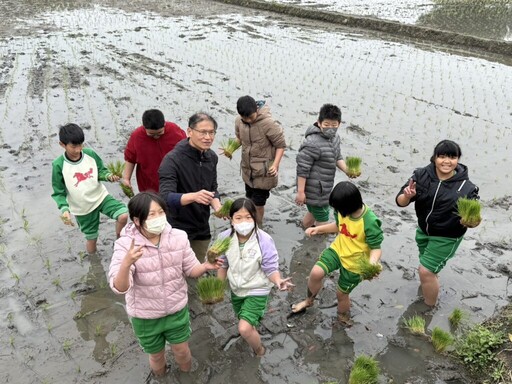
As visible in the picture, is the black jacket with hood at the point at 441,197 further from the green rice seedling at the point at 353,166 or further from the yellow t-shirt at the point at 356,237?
the green rice seedling at the point at 353,166

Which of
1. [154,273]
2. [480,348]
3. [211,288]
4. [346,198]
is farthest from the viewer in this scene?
[480,348]

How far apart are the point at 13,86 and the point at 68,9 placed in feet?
34.8

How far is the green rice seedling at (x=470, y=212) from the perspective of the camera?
342cm

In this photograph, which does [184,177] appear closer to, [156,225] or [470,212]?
[156,225]

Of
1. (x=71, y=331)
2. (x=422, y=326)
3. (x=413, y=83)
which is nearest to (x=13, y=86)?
(x=71, y=331)

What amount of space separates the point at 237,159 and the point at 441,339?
4.38 m

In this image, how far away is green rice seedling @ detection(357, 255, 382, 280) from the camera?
3264mm

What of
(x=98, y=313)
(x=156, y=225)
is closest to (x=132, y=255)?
(x=156, y=225)

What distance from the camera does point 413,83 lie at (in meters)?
10.3

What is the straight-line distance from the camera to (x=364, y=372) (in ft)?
10.1

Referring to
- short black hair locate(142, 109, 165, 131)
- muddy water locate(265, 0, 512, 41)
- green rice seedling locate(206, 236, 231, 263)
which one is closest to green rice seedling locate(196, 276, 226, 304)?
green rice seedling locate(206, 236, 231, 263)

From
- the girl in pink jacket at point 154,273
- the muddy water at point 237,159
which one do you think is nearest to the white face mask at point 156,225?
the girl in pink jacket at point 154,273

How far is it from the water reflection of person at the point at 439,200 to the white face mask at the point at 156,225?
2.07 meters

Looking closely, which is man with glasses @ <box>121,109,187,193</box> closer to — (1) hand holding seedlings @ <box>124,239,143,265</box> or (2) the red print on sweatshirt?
(2) the red print on sweatshirt
